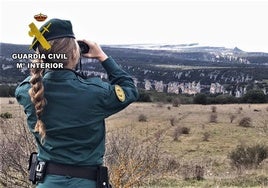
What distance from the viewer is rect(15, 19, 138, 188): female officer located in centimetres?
243

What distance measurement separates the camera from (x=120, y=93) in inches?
98.0

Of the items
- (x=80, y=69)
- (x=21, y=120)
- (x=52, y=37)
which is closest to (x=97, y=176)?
(x=80, y=69)

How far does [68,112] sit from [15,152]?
523 cm

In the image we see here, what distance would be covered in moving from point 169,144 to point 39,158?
75.4 ft

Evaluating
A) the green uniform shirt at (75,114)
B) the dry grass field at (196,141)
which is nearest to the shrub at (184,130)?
the dry grass field at (196,141)

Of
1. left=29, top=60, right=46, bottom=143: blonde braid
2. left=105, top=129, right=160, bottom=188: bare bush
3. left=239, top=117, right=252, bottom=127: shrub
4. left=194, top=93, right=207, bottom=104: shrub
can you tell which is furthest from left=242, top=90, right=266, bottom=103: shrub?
left=29, top=60, right=46, bottom=143: blonde braid

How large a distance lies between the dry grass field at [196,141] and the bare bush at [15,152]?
0.25m

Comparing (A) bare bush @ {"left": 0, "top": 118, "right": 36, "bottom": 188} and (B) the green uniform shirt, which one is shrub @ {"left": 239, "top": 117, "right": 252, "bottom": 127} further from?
(B) the green uniform shirt

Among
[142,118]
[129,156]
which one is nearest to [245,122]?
[142,118]

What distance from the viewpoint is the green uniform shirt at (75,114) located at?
2434 millimetres

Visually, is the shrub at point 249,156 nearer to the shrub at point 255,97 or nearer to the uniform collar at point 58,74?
the uniform collar at point 58,74

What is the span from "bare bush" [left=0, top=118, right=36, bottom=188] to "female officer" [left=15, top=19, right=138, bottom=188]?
190 inches

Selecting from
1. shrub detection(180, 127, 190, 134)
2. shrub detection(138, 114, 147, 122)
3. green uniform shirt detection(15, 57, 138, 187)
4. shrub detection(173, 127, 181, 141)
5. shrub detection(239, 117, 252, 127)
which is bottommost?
shrub detection(138, 114, 147, 122)

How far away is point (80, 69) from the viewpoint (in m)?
2.60
